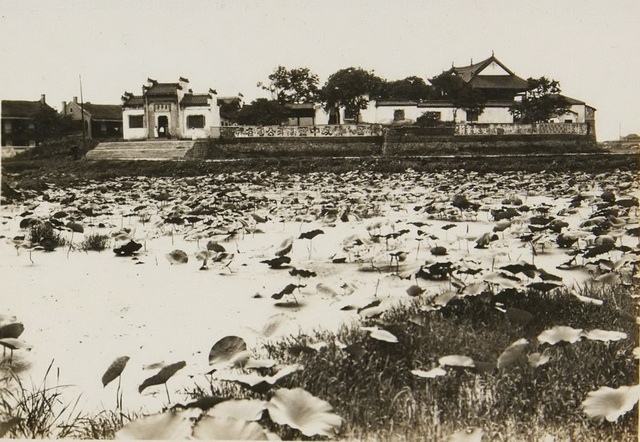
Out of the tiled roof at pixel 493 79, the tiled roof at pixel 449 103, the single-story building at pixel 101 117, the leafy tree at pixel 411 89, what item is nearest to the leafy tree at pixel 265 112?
the tiled roof at pixel 449 103

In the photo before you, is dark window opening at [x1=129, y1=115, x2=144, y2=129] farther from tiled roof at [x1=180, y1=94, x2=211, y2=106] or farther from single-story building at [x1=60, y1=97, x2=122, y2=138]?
single-story building at [x1=60, y1=97, x2=122, y2=138]

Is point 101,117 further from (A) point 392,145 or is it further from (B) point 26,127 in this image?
(A) point 392,145

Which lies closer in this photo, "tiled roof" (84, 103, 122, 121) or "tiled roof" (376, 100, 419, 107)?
"tiled roof" (376, 100, 419, 107)

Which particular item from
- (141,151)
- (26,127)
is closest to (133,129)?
(26,127)

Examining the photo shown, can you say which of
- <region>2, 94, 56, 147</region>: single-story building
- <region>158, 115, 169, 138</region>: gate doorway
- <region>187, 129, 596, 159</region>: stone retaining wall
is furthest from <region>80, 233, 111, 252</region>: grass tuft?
<region>158, 115, 169, 138</region>: gate doorway

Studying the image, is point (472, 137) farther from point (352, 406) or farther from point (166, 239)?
point (352, 406)

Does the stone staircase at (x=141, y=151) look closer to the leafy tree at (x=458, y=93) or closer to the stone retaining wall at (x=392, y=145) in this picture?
the stone retaining wall at (x=392, y=145)

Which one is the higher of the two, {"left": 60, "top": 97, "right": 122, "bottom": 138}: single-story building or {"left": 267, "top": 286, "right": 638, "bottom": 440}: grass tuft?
{"left": 60, "top": 97, "right": 122, "bottom": 138}: single-story building

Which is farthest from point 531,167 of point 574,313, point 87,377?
point 87,377
